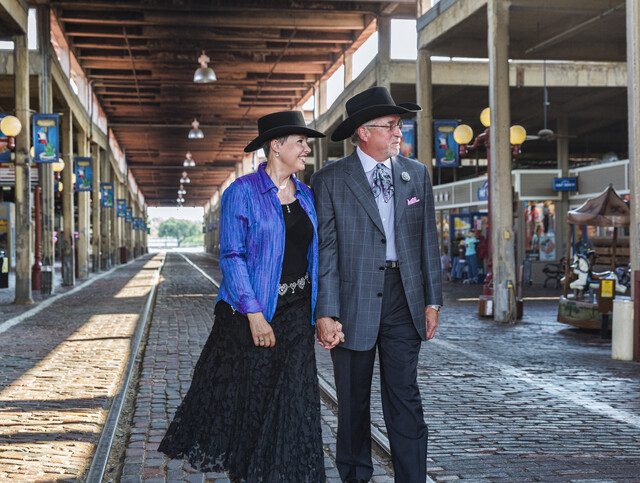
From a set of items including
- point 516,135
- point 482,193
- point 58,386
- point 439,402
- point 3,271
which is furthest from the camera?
point 482,193

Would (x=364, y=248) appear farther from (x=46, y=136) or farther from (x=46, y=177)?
(x=46, y=177)

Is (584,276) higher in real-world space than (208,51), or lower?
lower

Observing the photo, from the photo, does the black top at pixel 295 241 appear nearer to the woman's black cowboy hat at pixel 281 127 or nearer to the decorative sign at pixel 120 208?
the woman's black cowboy hat at pixel 281 127

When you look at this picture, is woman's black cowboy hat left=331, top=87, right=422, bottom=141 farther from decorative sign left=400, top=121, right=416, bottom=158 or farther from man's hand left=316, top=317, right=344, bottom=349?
decorative sign left=400, top=121, right=416, bottom=158

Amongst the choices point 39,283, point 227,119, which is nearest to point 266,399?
point 39,283

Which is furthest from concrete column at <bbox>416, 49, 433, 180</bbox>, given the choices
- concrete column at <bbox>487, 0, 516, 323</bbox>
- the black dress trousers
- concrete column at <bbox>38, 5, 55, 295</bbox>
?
the black dress trousers

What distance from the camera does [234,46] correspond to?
2770 cm

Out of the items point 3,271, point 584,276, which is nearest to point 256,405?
point 584,276

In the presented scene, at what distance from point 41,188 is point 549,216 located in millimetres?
Result: 15636

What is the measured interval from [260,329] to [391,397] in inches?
29.2

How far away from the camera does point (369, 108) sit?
13.6 feet

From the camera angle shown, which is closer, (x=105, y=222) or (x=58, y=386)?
(x=58, y=386)

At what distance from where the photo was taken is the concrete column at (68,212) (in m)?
25.6

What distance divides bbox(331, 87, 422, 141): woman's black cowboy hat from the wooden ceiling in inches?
773
